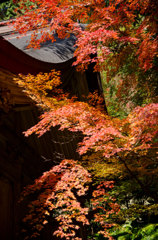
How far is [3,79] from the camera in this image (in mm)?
4297

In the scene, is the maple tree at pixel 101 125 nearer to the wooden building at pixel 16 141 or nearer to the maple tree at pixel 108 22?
the wooden building at pixel 16 141

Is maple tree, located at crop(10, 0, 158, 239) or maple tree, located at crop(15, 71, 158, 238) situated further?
maple tree, located at crop(10, 0, 158, 239)

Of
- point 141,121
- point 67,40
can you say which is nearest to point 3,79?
point 141,121

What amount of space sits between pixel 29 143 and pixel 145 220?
3.62 metres

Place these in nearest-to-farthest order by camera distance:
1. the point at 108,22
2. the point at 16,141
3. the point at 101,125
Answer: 1. the point at 101,125
2. the point at 16,141
3. the point at 108,22

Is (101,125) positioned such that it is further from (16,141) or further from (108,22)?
(108,22)

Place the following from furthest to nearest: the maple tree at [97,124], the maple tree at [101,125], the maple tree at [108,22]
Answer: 1. the maple tree at [108,22]
2. the maple tree at [97,124]
3. the maple tree at [101,125]

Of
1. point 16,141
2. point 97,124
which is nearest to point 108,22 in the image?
point 97,124

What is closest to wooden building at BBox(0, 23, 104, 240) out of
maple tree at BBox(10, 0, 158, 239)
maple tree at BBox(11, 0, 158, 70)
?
maple tree at BBox(10, 0, 158, 239)

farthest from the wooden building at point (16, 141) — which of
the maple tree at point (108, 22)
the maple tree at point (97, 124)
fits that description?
the maple tree at point (108, 22)

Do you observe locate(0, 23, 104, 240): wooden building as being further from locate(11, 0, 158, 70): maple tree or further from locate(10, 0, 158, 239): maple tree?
locate(11, 0, 158, 70): maple tree

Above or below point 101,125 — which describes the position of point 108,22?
above

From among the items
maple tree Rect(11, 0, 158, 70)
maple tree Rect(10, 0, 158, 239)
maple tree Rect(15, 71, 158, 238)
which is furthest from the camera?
maple tree Rect(11, 0, 158, 70)

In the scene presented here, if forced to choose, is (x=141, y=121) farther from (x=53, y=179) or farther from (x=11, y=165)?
(x=11, y=165)
